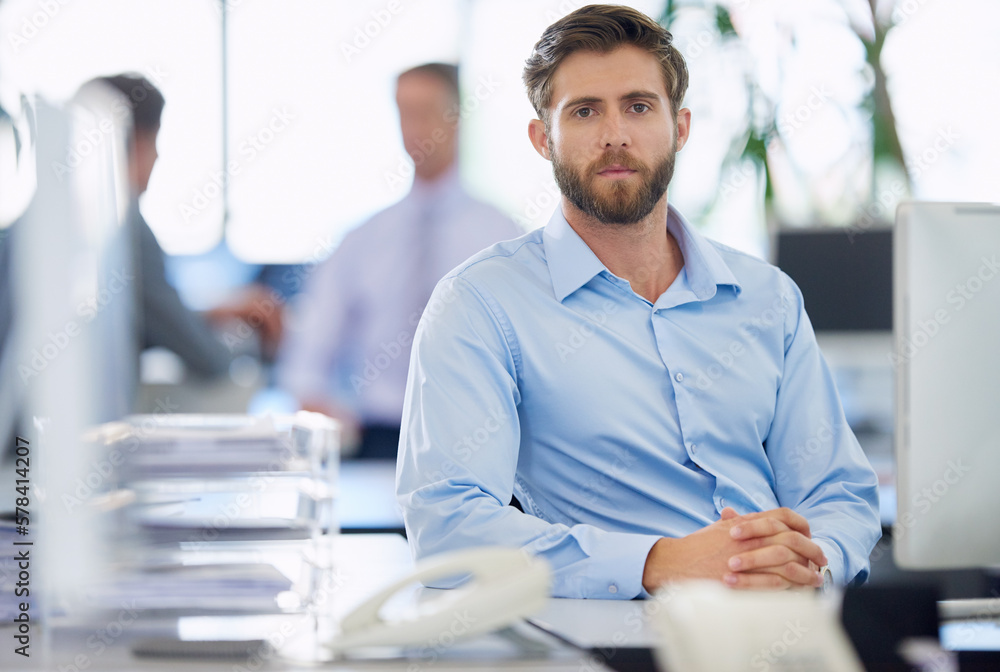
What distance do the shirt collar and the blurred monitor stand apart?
1.15 m

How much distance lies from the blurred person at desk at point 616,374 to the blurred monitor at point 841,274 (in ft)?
3.70

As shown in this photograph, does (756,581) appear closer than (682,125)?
Yes

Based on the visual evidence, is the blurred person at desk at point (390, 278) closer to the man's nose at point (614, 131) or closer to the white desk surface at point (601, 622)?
the man's nose at point (614, 131)

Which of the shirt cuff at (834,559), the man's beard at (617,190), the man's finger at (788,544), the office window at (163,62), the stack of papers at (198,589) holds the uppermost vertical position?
the office window at (163,62)

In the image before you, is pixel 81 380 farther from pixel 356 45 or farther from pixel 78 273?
pixel 356 45

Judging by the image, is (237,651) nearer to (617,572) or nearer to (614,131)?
(617,572)

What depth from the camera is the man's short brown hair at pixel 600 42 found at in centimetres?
162

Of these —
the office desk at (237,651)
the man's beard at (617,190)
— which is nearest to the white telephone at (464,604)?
the office desk at (237,651)

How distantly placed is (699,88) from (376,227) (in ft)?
5.12

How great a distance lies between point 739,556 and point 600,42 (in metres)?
0.89

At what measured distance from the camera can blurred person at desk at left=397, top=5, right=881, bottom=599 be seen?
1363 millimetres

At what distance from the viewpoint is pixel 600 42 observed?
5.29 feet

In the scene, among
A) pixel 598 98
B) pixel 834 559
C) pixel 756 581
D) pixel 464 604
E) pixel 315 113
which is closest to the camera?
pixel 464 604

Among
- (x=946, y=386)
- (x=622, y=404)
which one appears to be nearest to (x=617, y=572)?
(x=622, y=404)
